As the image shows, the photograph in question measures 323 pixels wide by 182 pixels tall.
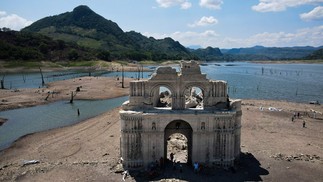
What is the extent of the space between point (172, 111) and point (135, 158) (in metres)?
5.62

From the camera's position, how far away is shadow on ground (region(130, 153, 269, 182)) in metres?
26.2

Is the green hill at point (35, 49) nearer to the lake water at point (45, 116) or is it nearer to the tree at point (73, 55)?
the tree at point (73, 55)

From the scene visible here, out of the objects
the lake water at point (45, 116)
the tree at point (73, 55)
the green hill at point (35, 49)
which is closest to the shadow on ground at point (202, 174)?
the lake water at point (45, 116)

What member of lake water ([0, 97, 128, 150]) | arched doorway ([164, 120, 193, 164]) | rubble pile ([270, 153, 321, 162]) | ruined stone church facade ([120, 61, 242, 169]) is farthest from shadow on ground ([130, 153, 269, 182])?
lake water ([0, 97, 128, 150])

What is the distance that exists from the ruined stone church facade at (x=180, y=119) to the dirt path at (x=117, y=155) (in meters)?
1.65

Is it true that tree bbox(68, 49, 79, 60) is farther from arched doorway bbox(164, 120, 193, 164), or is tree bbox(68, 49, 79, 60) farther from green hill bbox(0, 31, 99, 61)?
arched doorway bbox(164, 120, 193, 164)

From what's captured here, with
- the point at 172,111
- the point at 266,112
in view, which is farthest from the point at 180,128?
the point at 266,112

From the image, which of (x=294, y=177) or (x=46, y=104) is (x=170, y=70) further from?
(x=46, y=104)

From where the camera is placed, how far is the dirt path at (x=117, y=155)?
27297mm

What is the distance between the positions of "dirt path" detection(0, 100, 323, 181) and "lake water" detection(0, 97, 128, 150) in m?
3.72

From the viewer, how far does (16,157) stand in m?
34.9

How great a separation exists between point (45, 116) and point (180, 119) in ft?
125

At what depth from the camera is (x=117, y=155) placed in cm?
3291

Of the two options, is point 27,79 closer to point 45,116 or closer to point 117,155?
point 45,116
